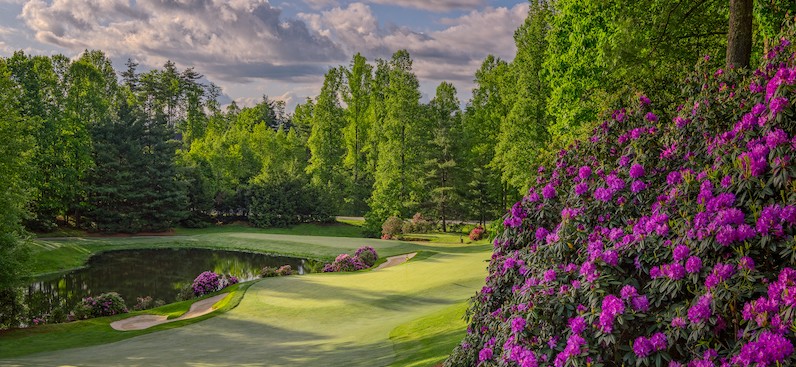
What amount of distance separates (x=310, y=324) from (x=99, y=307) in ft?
32.0

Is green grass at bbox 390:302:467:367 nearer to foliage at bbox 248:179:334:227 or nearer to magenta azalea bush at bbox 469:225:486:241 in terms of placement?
magenta azalea bush at bbox 469:225:486:241

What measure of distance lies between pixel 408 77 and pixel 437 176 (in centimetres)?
940

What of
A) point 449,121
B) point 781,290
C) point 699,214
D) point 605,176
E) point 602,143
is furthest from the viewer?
point 449,121

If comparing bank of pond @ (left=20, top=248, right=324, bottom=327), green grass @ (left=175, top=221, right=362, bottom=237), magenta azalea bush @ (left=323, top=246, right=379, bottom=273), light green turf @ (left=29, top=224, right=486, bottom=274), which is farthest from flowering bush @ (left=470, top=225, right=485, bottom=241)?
green grass @ (left=175, top=221, right=362, bottom=237)

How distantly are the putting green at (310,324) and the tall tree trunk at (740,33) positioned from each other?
9233mm

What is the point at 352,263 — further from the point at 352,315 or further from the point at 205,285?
the point at 352,315

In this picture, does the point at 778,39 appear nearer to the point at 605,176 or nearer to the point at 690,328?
the point at 605,176

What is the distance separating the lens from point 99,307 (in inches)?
931

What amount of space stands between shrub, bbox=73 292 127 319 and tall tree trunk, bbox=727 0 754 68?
934 inches

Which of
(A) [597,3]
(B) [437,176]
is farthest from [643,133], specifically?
(B) [437,176]

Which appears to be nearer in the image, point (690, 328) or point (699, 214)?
point (690, 328)

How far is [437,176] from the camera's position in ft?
167

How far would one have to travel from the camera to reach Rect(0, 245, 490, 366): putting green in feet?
50.4

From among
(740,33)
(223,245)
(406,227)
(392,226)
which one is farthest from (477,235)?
(740,33)
